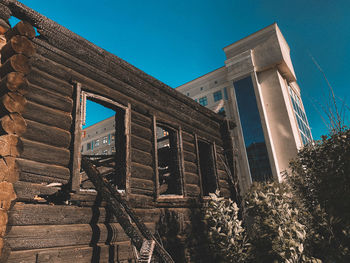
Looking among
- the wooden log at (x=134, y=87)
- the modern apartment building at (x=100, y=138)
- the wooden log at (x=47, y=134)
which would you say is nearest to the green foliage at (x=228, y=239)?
the wooden log at (x=134, y=87)

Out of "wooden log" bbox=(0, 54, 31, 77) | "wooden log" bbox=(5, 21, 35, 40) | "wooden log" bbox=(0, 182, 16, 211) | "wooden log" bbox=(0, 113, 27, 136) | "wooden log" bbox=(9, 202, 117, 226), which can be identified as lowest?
"wooden log" bbox=(9, 202, 117, 226)

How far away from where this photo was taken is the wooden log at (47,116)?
396 cm

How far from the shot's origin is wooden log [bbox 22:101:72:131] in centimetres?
396

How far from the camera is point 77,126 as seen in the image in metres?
4.48

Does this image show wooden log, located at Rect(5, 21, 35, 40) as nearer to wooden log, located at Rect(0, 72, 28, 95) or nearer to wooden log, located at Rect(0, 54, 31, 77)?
wooden log, located at Rect(0, 54, 31, 77)

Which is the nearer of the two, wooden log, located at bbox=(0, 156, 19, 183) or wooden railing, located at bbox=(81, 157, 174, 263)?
wooden log, located at bbox=(0, 156, 19, 183)

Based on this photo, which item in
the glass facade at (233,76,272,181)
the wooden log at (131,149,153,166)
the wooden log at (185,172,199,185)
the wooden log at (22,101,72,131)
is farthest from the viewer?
the glass facade at (233,76,272,181)

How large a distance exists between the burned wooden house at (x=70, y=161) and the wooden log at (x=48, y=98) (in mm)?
18

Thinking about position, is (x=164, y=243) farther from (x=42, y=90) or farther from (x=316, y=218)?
(x=42, y=90)

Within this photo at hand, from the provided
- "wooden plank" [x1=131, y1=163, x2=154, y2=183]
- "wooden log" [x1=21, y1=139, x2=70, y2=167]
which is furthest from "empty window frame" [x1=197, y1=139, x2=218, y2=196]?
"wooden log" [x1=21, y1=139, x2=70, y2=167]

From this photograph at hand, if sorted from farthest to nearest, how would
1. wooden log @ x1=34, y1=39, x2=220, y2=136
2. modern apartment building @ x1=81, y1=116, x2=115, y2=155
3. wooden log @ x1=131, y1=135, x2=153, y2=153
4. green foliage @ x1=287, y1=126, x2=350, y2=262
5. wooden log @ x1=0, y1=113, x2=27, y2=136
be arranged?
modern apartment building @ x1=81, y1=116, x2=115, y2=155 → wooden log @ x1=131, y1=135, x2=153, y2=153 → green foliage @ x1=287, y1=126, x2=350, y2=262 → wooden log @ x1=34, y1=39, x2=220, y2=136 → wooden log @ x1=0, y1=113, x2=27, y2=136

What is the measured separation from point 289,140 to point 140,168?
23.9 metres

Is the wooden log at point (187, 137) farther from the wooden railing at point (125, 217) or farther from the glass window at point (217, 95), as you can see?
the glass window at point (217, 95)

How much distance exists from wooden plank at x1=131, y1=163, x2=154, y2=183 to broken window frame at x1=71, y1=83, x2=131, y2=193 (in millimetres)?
233
